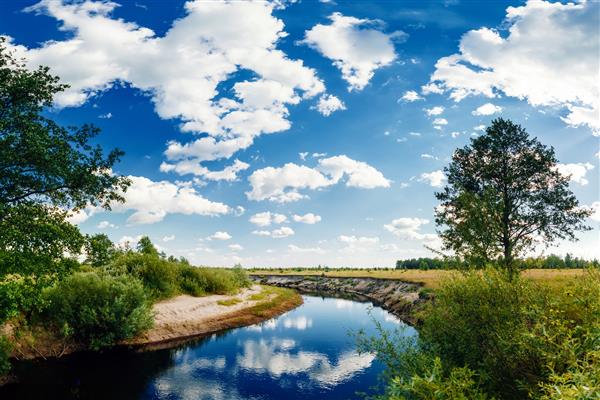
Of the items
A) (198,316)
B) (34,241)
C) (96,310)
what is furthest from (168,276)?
(34,241)

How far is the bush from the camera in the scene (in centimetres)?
3456

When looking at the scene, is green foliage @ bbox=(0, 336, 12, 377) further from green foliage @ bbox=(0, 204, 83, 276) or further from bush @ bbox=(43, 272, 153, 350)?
bush @ bbox=(43, 272, 153, 350)

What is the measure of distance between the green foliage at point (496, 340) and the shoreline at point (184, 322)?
2959 cm

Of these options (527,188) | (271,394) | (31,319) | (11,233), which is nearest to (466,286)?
(271,394)

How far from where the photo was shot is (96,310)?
118 ft

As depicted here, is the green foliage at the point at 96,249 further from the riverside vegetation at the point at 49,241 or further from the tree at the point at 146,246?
the tree at the point at 146,246

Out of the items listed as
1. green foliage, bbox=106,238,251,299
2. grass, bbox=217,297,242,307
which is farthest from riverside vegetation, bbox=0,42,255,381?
grass, bbox=217,297,242,307

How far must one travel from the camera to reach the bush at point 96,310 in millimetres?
34562

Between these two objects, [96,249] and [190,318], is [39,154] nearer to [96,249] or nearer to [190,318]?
[96,249]

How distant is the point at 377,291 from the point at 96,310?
71106mm

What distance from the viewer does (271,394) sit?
26188 millimetres

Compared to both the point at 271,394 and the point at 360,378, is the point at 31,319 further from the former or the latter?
the point at 360,378

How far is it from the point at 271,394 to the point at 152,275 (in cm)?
3470

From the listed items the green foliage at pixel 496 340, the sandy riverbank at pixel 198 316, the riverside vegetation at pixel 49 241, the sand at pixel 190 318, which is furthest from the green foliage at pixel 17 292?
the green foliage at pixel 496 340
